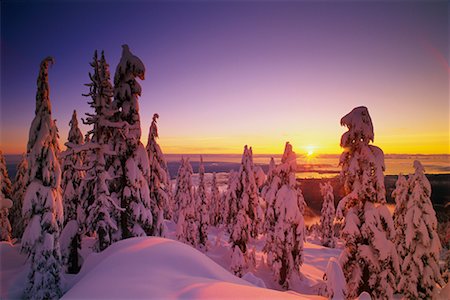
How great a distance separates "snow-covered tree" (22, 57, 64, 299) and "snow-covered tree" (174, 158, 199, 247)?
24728mm

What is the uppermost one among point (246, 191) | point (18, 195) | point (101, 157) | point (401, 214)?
point (101, 157)

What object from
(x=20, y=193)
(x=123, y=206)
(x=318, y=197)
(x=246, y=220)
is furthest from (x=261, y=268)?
(x=318, y=197)

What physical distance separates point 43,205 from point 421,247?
25.3 m

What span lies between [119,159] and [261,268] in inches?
908

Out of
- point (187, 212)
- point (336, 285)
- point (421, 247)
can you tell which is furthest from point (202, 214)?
point (336, 285)

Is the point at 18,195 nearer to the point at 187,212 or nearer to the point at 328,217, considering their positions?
the point at 187,212

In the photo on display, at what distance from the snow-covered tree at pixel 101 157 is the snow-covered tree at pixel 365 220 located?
1305 centimetres

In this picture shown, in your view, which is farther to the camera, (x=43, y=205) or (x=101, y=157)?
(x=101, y=157)

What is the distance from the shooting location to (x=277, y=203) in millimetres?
23688

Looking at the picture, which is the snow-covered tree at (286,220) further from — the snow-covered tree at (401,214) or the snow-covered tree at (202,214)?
the snow-covered tree at (202,214)

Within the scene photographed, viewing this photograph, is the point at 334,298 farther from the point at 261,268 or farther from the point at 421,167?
the point at 261,268

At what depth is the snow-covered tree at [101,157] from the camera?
45.0 feet

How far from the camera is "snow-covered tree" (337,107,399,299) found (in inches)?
499

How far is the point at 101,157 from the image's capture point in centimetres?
1392
